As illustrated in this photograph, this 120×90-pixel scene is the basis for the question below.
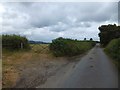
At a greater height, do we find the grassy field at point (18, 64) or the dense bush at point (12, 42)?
the dense bush at point (12, 42)

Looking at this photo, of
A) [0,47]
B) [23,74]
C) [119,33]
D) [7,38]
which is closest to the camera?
[23,74]

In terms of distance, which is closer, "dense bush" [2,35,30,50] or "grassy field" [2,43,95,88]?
"grassy field" [2,43,95,88]

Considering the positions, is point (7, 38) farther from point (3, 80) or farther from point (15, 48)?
point (3, 80)

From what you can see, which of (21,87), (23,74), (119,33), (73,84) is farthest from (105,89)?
(119,33)

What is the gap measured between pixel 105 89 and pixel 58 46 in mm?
19621

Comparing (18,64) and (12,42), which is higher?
(12,42)

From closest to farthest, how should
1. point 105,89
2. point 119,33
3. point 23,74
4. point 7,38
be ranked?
point 105,89, point 23,74, point 7,38, point 119,33

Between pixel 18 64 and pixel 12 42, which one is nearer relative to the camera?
pixel 18 64

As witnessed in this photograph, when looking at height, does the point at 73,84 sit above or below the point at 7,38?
below

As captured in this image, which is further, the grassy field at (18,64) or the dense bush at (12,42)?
the dense bush at (12,42)

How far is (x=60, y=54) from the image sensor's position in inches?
1084

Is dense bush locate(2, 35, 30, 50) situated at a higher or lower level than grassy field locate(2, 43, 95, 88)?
higher

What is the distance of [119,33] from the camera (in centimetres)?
5944

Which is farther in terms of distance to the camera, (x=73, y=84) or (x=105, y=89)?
(x=73, y=84)
